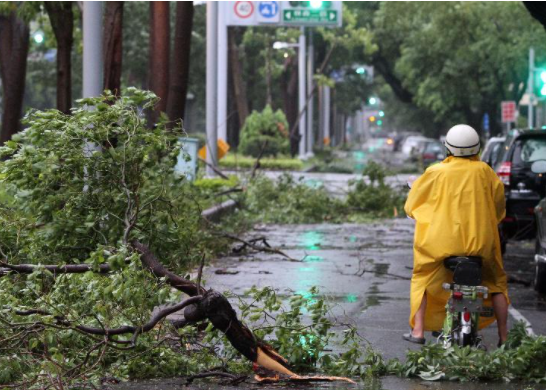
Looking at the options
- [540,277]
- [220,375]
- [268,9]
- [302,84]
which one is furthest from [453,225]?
[302,84]

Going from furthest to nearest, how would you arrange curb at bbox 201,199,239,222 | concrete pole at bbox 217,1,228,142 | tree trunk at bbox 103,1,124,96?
1. concrete pole at bbox 217,1,228,142
2. curb at bbox 201,199,239,222
3. tree trunk at bbox 103,1,124,96

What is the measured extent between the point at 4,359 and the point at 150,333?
1049 millimetres

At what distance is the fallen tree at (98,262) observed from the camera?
23.8 ft

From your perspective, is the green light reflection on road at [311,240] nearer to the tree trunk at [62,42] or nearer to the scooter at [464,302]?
the tree trunk at [62,42]

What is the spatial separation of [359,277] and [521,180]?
4.04 metres

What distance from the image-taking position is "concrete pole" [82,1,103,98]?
1348 centimetres

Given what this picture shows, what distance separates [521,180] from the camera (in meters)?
17.0

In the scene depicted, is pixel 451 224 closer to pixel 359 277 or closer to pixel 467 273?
pixel 467 273

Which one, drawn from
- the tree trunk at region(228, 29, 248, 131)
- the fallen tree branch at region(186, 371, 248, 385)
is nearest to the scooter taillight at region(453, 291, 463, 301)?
the fallen tree branch at region(186, 371, 248, 385)

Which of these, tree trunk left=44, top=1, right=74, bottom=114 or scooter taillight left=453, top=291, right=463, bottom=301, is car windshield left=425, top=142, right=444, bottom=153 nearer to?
tree trunk left=44, top=1, right=74, bottom=114

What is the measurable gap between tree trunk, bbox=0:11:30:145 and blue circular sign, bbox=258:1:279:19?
11.0 metres

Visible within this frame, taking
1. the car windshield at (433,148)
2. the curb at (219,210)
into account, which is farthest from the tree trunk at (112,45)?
the car windshield at (433,148)

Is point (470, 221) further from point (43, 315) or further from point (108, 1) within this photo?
point (108, 1)

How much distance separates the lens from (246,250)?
16.9 m
